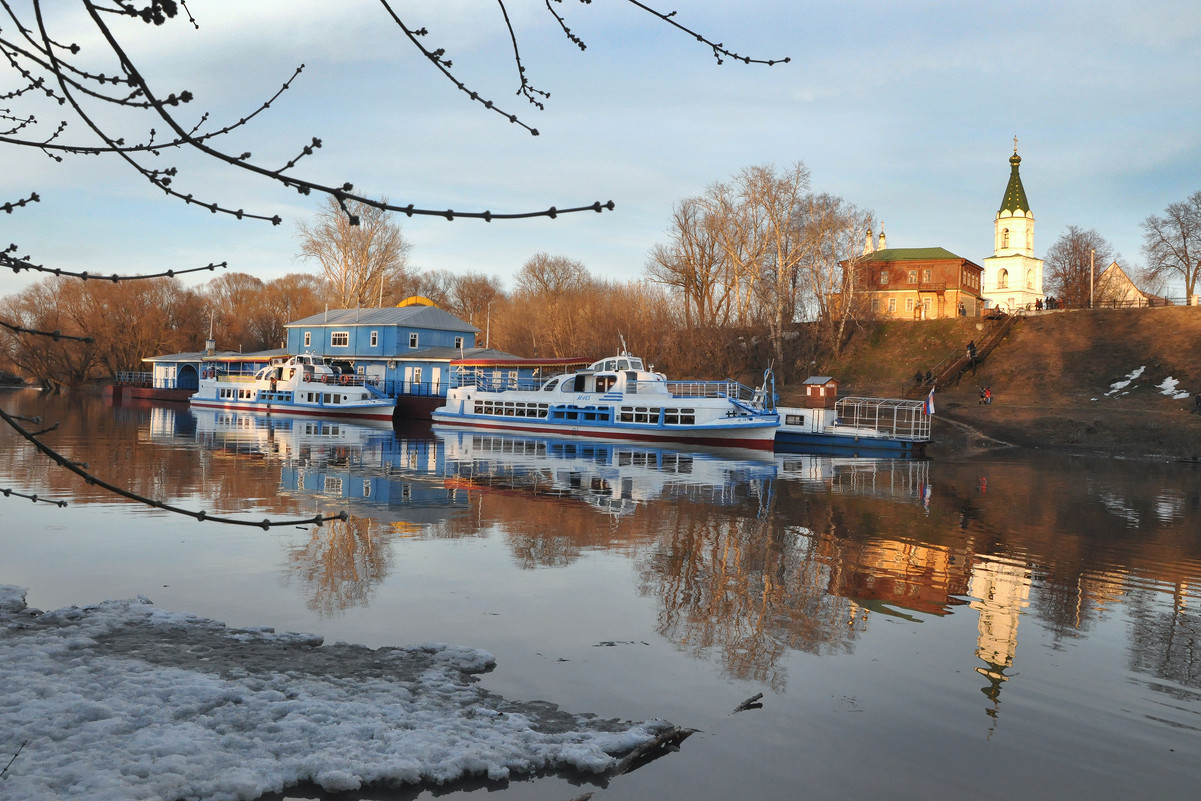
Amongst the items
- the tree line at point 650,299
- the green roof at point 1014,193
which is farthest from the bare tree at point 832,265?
the green roof at point 1014,193

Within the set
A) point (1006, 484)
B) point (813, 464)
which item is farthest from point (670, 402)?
point (1006, 484)

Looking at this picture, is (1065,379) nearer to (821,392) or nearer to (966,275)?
(821,392)

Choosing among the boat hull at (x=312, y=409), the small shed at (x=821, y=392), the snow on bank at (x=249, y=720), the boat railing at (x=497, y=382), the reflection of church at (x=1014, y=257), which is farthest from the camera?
the reflection of church at (x=1014, y=257)

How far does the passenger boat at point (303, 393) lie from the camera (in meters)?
54.5

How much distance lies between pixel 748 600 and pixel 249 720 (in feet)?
21.4

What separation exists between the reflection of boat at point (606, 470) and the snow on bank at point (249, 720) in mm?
11386

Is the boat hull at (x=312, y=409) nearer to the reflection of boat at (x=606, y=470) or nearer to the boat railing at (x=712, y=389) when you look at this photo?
the reflection of boat at (x=606, y=470)

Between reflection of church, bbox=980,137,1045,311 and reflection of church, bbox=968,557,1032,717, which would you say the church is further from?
reflection of church, bbox=968,557,1032,717

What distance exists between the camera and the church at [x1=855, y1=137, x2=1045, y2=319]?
88.8 meters

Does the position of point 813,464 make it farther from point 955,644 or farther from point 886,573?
point 955,644

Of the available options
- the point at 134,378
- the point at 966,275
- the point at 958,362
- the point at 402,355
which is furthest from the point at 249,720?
the point at 966,275

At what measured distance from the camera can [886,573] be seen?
13.7 metres

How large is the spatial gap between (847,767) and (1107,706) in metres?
3.12

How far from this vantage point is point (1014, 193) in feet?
330
